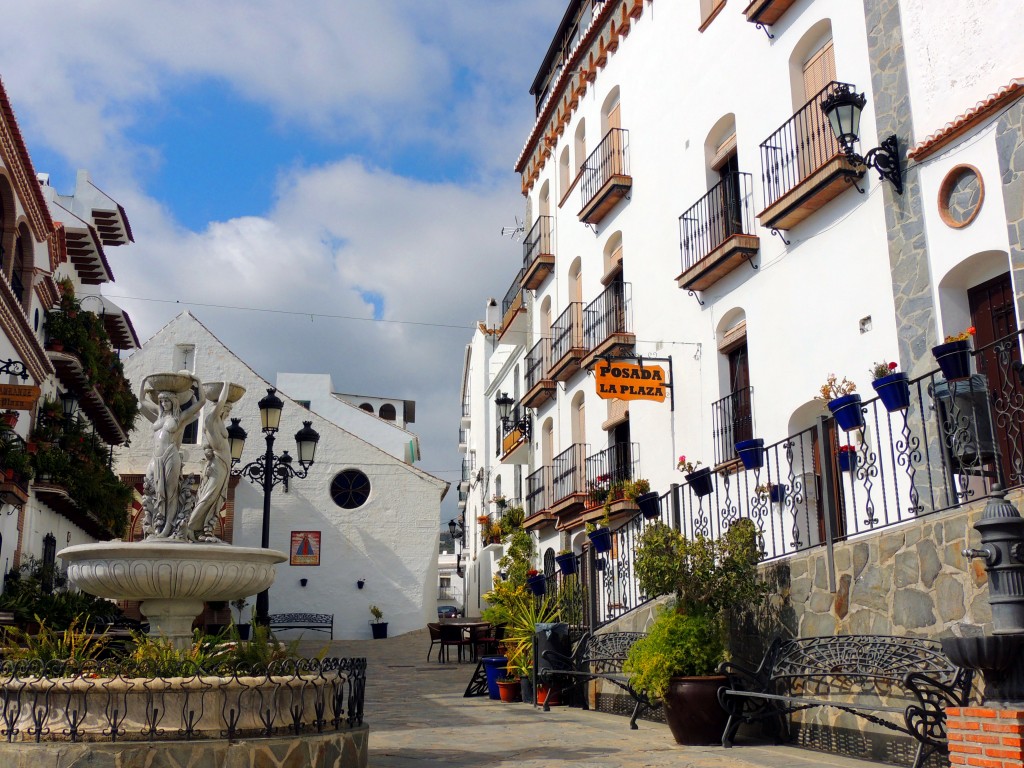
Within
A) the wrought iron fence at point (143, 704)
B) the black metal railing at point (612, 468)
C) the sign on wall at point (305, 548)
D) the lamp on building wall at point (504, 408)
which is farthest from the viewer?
the sign on wall at point (305, 548)

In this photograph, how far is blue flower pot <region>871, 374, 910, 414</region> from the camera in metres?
7.70

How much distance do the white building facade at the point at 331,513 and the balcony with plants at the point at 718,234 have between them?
17.0m

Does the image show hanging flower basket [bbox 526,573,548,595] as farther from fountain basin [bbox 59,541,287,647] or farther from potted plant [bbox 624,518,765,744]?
fountain basin [bbox 59,541,287,647]

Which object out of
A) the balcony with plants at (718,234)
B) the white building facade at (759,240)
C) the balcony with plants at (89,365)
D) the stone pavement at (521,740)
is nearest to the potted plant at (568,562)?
the white building facade at (759,240)

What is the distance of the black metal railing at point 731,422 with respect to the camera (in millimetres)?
13906

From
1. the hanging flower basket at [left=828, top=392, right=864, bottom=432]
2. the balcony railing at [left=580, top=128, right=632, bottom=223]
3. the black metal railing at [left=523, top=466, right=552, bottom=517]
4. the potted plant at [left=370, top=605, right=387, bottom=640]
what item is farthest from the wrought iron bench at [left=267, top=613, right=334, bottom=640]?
the hanging flower basket at [left=828, top=392, right=864, bottom=432]

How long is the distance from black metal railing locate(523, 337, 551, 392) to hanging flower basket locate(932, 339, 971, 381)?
15804 millimetres

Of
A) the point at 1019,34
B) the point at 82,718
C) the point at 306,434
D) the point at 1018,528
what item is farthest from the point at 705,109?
the point at 82,718

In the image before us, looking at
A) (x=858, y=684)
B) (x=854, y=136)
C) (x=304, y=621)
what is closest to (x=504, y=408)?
(x=304, y=621)

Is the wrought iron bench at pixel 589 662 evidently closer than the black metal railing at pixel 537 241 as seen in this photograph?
Yes

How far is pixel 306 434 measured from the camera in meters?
14.6

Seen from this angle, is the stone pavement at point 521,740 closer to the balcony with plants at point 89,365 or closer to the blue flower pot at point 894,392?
the blue flower pot at point 894,392

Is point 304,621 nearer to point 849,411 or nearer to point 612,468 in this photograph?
point 612,468

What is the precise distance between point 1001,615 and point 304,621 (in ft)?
83.4
